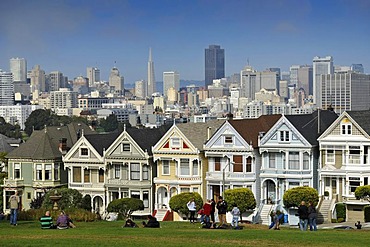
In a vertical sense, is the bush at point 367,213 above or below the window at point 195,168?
below

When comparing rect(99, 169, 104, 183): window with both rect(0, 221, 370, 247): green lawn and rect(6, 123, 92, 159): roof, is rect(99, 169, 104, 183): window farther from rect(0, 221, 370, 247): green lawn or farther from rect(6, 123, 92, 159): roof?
rect(0, 221, 370, 247): green lawn

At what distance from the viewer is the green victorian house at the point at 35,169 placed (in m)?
66.2

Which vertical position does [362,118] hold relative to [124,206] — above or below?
above

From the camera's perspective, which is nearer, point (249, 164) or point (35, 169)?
point (249, 164)

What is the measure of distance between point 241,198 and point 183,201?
152 inches

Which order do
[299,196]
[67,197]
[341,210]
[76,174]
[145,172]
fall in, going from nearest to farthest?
[299,196] → [341,210] → [67,197] → [145,172] → [76,174]

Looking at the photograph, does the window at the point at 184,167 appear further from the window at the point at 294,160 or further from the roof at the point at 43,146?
the roof at the point at 43,146

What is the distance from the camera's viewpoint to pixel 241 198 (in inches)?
2184

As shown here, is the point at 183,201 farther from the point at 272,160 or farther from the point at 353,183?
the point at 353,183

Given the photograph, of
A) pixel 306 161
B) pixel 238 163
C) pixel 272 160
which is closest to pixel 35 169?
pixel 238 163

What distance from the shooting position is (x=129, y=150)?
61.7 m

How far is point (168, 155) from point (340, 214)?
12.0 m

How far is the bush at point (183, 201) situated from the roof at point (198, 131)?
3.51 m

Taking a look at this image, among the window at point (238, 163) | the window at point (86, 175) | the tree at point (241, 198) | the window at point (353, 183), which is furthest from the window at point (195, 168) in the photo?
the window at point (353, 183)
